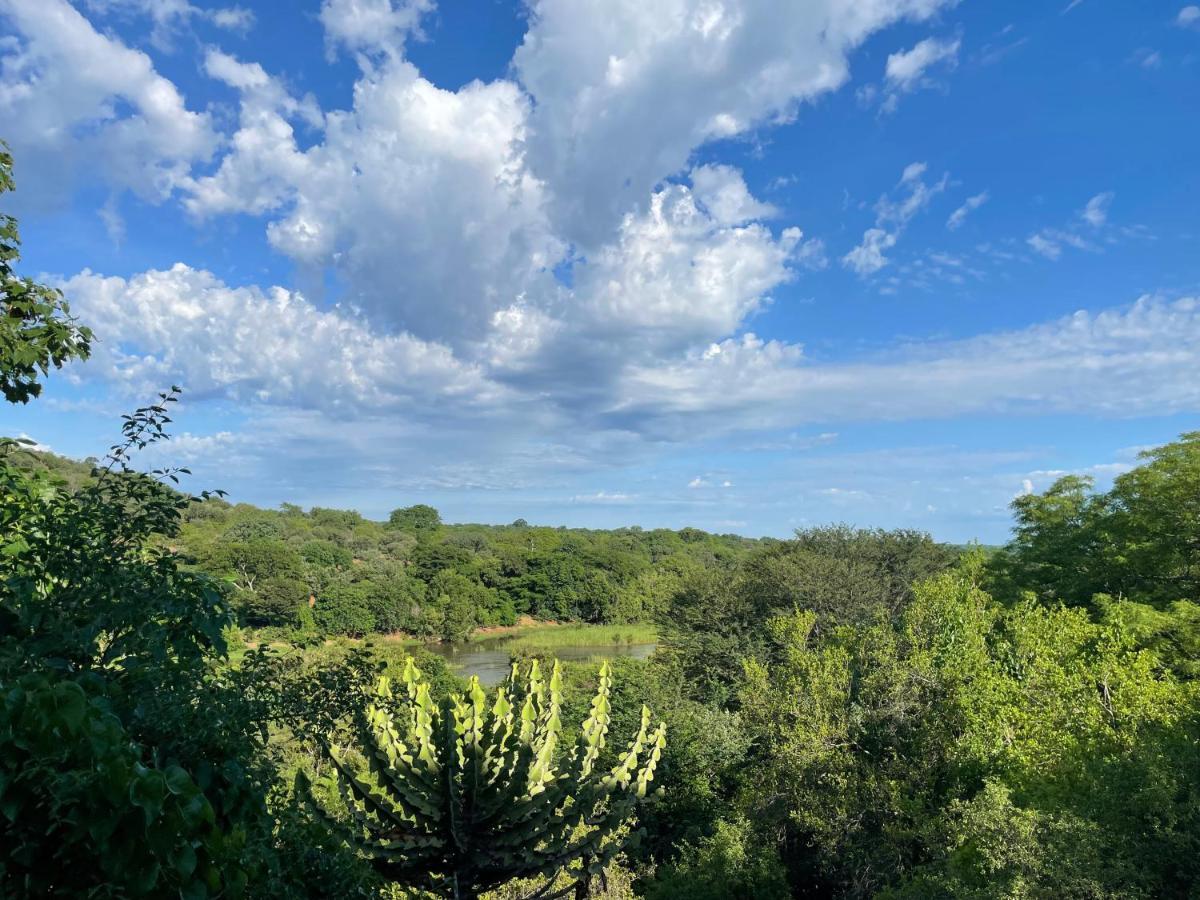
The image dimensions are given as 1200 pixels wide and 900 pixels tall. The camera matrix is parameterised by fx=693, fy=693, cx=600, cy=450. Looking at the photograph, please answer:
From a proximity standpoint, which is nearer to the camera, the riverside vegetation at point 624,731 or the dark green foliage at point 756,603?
the riverside vegetation at point 624,731

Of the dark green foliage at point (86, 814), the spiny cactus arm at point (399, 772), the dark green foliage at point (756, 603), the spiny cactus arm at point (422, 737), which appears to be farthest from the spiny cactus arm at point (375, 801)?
the dark green foliage at point (756, 603)

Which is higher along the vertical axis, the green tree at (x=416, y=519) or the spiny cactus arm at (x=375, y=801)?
the green tree at (x=416, y=519)

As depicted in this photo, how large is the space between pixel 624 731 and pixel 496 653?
39.6 meters

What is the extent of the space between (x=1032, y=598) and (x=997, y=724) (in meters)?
7.74

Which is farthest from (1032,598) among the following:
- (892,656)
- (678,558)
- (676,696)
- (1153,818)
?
(678,558)

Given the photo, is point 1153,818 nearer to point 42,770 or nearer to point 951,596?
point 42,770

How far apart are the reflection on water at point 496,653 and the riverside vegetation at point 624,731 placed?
17046 mm

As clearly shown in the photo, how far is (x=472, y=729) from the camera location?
434 inches

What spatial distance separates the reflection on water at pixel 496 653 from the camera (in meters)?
50.3

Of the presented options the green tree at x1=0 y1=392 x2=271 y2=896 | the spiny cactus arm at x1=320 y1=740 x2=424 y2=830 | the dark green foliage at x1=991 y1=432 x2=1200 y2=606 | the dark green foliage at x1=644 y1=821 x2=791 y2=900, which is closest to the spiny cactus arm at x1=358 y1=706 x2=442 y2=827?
the spiny cactus arm at x1=320 y1=740 x2=424 y2=830

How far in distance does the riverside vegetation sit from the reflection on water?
55.9 feet

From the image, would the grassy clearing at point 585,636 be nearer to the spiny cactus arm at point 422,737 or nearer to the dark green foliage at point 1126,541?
the dark green foliage at point 1126,541

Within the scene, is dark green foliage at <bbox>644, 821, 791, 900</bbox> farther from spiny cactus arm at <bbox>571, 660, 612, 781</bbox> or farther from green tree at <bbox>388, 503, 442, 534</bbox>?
green tree at <bbox>388, 503, 442, 534</bbox>

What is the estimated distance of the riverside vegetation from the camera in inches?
113
